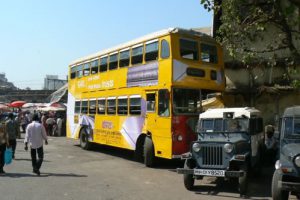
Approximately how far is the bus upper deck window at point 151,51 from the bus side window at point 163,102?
137 centimetres

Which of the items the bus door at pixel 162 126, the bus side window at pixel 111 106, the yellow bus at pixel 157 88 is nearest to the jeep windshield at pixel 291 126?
the yellow bus at pixel 157 88

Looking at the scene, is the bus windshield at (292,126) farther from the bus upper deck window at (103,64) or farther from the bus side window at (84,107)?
the bus side window at (84,107)

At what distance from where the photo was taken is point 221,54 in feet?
52.3

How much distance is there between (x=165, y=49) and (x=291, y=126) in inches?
220

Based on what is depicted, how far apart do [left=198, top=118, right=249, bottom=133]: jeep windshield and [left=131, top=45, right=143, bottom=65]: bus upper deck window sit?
4.78 metres

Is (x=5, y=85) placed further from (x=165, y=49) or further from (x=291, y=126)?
(x=291, y=126)

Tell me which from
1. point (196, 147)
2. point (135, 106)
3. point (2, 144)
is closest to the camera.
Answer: point (196, 147)

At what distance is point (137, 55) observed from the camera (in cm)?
1644

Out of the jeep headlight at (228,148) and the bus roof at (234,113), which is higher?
the bus roof at (234,113)

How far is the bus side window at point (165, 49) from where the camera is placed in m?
14.5

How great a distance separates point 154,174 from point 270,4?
5894 millimetres

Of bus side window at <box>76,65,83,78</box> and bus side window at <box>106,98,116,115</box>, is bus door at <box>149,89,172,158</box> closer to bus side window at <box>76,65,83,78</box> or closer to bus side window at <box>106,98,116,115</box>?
bus side window at <box>106,98,116,115</box>

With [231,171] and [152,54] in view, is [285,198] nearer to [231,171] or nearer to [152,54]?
[231,171]

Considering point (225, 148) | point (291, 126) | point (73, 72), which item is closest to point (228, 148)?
point (225, 148)
